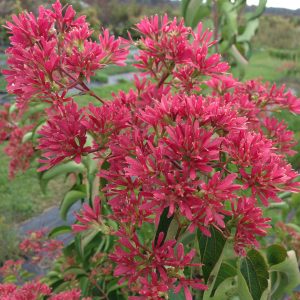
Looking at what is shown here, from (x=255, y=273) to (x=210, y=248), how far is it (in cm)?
13

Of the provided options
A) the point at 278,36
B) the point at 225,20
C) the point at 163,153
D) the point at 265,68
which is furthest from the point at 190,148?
the point at 278,36

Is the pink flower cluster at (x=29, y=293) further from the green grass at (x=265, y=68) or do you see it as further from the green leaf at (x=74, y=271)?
the green grass at (x=265, y=68)

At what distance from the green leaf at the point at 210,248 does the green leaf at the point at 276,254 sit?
271mm

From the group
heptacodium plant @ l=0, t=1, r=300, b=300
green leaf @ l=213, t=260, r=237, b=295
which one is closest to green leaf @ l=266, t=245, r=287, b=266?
heptacodium plant @ l=0, t=1, r=300, b=300

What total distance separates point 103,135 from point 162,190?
178 mm

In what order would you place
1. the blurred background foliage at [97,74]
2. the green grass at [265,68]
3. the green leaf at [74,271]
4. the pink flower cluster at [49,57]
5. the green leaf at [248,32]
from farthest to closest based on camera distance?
the green grass at [265,68] → the green leaf at [248,32] → the blurred background foliage at [97,74] → the green leaf at [74,271] → the pink flower cluster at [49,57]

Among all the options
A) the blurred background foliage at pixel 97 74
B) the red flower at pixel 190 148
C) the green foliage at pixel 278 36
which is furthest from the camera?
the green foliage at pixel 278 36

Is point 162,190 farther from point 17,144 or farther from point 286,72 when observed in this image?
point 286,72

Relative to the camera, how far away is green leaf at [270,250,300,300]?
89cm

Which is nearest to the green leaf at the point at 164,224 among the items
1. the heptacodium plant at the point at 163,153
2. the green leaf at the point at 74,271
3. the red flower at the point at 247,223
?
the heptacodium plant at the point at 163,153

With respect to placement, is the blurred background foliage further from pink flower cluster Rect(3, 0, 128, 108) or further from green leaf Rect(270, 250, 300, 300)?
green leaf Rect(270, 250, 300, 300)

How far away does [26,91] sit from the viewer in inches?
27.1

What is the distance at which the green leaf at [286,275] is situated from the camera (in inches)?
34.9

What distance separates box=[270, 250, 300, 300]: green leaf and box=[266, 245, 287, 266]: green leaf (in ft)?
0.05
